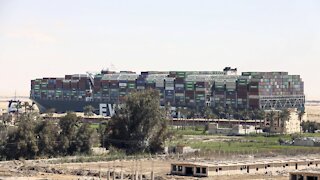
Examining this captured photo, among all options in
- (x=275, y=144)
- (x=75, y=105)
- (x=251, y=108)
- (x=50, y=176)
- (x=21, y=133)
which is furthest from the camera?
(x=75, y=105)

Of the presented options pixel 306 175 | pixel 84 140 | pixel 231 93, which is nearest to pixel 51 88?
pixel 231 93

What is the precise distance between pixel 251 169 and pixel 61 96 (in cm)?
10793

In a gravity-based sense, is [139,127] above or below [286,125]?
below

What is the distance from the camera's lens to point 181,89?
477 ft

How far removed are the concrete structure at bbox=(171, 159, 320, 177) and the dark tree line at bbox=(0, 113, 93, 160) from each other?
13.2 meters

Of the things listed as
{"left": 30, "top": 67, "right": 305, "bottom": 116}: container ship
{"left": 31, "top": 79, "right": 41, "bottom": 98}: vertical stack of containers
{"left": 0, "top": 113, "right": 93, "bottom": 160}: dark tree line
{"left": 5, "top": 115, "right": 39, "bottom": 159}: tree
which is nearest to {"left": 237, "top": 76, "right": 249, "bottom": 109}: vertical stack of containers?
{"left": 30, "top": 67, "right": 305, "bottom": 116}: container ship

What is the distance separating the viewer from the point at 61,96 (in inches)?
6334

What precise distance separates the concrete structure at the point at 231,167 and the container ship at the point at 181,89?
2993 inches

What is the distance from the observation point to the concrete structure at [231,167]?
53.1 meters

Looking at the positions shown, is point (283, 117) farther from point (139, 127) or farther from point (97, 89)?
point (97, 89)

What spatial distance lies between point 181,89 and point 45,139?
269 feet

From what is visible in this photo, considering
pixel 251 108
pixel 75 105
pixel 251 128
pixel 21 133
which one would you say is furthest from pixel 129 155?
pixel 75 105

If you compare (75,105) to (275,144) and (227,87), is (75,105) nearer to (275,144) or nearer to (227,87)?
(227,87)

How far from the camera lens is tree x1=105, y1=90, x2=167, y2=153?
71.4 metres
